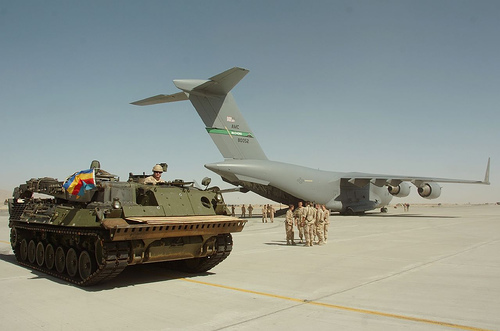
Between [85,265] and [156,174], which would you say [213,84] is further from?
[85,265]

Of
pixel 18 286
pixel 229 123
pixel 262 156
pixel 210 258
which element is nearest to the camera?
pixel 18 286

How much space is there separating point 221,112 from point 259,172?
4.85 meters

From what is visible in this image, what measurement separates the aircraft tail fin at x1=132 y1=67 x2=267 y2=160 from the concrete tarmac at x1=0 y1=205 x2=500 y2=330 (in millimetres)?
14022

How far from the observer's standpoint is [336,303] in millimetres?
6699

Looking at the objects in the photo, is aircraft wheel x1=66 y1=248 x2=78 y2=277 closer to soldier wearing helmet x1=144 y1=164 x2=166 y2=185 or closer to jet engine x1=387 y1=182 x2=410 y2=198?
soldier wearing helmet x1=144 y1=164 x2=166 y2=185

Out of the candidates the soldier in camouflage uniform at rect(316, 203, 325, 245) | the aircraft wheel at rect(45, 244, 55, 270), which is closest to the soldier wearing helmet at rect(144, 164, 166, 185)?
the aircraft wheel at rect(45, 244, 55, 270)

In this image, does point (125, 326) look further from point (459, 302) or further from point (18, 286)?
point (459, 302)

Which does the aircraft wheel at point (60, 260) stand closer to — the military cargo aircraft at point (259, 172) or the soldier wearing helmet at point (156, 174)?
the soldier wearing helmet at point (156, 174)

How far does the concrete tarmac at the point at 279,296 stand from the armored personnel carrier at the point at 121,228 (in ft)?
1.43

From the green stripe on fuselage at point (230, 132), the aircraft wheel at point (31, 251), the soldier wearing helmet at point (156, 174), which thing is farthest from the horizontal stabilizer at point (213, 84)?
the aircraft wheel at point (31, 251)

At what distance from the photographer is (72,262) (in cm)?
898

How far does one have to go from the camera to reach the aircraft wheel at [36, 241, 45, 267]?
10.1 meters

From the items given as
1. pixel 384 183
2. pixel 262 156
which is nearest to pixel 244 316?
pixel 262 156

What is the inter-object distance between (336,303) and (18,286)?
6033 mm
